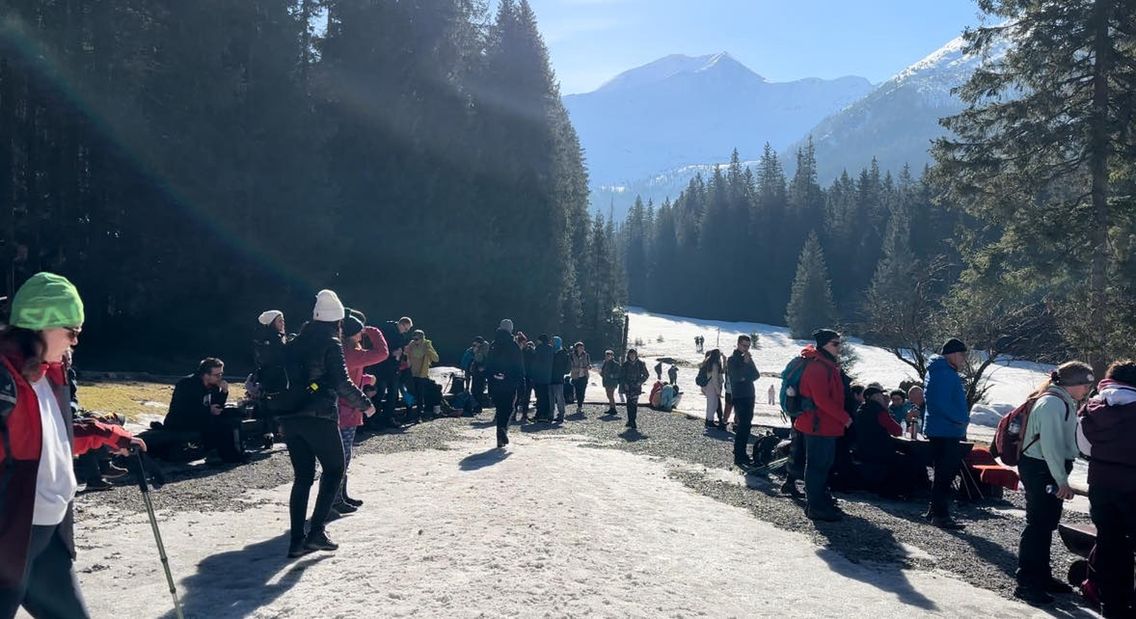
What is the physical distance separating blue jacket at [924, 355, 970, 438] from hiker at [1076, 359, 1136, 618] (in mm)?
2283

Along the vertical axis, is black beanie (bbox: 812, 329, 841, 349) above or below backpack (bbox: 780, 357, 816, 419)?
above

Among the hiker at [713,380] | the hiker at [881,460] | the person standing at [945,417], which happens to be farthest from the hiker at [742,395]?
the person standing at [945,417]

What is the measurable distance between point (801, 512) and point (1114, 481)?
3580mm

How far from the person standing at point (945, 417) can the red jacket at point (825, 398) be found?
0.89 meters

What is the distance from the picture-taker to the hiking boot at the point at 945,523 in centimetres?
798

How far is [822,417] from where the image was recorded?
7.86 metres

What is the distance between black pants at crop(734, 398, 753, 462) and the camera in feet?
37.2

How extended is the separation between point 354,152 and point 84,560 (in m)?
28.8

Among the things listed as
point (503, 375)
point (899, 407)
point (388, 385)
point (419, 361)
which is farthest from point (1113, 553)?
point (419, 361)

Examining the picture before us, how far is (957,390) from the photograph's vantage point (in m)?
7.75

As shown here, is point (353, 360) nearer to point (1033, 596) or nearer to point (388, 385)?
point (1033, 596)

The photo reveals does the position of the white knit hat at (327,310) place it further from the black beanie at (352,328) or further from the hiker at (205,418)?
the hiker at (205,418)

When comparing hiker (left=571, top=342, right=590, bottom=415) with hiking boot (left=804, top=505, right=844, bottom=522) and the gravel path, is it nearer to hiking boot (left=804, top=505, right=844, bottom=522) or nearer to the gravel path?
the gravel path

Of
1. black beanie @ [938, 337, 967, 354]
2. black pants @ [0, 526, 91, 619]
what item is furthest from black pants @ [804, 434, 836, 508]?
black pants @ [0, 526, 91, 619]
